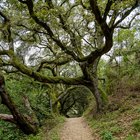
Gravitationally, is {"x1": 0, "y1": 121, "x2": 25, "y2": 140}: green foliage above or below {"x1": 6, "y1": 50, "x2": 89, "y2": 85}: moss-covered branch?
below

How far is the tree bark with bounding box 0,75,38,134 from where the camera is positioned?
408 inches

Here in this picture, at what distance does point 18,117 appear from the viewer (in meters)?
10.9

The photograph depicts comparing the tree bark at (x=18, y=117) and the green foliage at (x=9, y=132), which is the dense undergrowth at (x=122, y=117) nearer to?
the tree bark at (x=18, y=117)

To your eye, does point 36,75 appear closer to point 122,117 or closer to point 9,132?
A: point 9,132

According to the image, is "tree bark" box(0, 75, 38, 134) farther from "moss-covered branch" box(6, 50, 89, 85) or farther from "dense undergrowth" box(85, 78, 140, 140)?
"moss-covered branch" box(6, 50, 89, 85)

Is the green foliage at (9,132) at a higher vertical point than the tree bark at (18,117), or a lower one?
lower

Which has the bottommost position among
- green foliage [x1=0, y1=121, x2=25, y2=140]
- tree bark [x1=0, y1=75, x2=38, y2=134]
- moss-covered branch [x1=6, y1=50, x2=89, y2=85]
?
green foliage [x1=0, y1=121, x2=25, y2=140]

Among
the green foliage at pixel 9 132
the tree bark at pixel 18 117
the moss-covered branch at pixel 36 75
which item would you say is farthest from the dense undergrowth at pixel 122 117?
the green foliage at pixel 9 132

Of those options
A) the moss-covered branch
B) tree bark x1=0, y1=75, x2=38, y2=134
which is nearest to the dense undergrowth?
the moss-covered branch

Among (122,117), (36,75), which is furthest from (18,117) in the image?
(122,117)

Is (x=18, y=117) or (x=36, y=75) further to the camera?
(x=36, y=75)

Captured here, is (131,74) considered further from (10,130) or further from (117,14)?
(10,130)

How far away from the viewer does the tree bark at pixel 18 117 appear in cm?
1035

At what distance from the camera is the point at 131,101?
1432 centimetres
